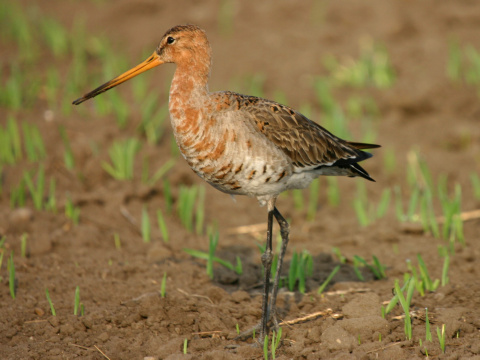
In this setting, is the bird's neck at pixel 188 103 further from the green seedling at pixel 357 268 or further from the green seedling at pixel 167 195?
the green seedling at pixel 167 195

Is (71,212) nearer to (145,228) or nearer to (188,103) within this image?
(145,228)

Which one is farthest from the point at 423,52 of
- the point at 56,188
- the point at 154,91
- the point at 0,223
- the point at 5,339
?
the point at 5,339

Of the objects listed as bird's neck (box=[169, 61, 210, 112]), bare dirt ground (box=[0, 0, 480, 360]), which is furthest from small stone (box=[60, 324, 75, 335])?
bird's neck (box=[169, 61, 210, 112])

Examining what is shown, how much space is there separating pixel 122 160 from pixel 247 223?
5.17 feet

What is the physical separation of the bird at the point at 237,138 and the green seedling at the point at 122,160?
255cm

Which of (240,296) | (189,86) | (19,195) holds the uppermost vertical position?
(189,86)

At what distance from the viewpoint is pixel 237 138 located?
4.79 m

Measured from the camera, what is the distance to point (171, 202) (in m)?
7.66

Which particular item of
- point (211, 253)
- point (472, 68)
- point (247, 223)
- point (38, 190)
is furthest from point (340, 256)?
point (472, 68)

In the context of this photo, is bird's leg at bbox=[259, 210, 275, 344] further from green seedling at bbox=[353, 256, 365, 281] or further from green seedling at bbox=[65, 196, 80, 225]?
green seedling at bbox=[65, 196, 80, 225]

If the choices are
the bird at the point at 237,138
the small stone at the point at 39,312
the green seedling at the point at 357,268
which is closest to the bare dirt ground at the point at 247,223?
the small stone at the point at 39,312

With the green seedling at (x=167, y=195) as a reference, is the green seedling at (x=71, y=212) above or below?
below

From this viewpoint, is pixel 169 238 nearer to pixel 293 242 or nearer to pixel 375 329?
pixel 293 242

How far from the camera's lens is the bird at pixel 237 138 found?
477cm
